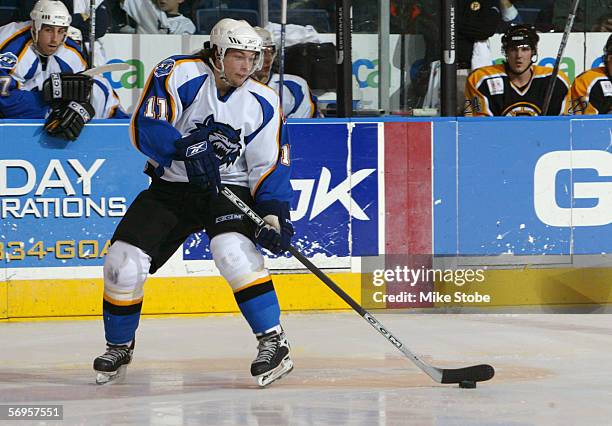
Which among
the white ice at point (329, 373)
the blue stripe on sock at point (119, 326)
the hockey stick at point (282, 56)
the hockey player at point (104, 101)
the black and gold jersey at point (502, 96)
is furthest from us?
the black and gold jersey at point (502, 96)

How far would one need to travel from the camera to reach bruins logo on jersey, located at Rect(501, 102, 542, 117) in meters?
7.54

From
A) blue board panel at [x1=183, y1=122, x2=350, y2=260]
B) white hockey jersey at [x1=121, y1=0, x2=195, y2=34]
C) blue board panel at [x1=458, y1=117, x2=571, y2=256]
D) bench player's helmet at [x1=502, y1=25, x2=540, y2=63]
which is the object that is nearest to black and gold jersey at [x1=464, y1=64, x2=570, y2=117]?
bench player's helmet at [x1=502, y1=25, x2=540, y2=63]

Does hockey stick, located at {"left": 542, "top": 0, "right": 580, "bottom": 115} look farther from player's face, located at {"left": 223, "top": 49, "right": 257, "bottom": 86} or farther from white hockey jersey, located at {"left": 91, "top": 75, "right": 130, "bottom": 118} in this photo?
player's face, located at {"left": 223, "top": 49, "right": 257, "bottom": 86}

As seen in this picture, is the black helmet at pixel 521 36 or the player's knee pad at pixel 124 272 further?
the black helmet at pixel 521 36

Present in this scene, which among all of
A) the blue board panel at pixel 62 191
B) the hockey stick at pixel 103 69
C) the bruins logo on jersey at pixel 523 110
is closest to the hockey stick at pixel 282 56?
the hockey stick at pixel 103 69

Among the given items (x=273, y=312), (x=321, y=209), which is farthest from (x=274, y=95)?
(x=321, y=209)

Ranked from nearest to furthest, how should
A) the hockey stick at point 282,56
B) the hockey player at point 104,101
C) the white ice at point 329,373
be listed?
the white ice at point 329,373, the hockey player at point 104,101, the hockey stick at point 282,56

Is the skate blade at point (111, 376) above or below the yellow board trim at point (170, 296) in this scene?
above

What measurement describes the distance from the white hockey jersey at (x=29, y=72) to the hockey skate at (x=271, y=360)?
234 centimetres

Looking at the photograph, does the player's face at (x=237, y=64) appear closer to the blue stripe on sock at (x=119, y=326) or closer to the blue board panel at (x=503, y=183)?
the blue stripe on sock at (x=119, y=326)

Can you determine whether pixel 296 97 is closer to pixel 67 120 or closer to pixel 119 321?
pixel 67 120

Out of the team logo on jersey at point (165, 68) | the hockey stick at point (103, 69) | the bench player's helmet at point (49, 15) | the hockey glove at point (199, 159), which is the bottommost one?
the hockey glove at point (199, 159)

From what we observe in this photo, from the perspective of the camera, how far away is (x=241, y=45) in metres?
5.05

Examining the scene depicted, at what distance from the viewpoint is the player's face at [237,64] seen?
5.08 metres
